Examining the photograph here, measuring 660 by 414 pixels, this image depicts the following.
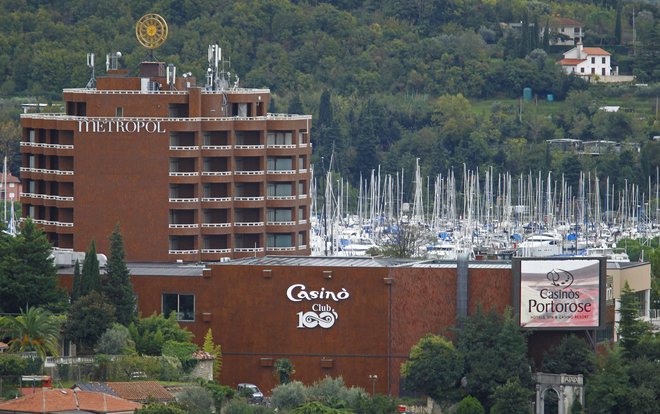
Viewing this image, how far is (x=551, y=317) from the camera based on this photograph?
381 feet

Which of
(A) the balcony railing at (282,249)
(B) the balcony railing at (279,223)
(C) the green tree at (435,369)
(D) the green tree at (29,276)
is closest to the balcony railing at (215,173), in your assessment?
(B) the balcony railing at (279,223)

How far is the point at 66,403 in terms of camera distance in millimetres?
100250

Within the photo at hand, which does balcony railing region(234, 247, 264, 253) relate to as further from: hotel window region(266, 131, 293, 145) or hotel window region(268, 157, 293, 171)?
hotel window region(266, 131, 293, 145)

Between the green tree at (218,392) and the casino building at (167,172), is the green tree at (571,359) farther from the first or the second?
the casino building at (167,172)

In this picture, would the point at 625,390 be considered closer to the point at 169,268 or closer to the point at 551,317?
the point at 551,317

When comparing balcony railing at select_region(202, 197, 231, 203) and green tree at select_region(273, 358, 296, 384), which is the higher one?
balcony railing at select_region(202, 197, 231, 203)

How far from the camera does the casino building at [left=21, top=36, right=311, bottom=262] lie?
137 meters

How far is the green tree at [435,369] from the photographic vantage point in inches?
4464

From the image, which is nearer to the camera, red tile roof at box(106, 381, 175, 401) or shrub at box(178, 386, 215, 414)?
shrub at box(178, 386, 215, 414)

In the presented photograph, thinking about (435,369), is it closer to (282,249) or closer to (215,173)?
(282,249)

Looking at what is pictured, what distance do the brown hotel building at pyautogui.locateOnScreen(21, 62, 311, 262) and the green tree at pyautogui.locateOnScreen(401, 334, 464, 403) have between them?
24.6 metres

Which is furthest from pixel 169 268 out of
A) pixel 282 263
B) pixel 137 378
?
pixel 137 378

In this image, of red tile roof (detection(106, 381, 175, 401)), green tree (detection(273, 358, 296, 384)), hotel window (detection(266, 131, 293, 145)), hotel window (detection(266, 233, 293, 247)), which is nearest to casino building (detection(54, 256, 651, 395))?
green tree (detection(273, 358, 296, 384))

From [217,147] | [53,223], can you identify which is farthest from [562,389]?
[53,223]
